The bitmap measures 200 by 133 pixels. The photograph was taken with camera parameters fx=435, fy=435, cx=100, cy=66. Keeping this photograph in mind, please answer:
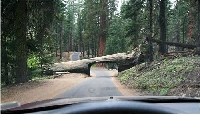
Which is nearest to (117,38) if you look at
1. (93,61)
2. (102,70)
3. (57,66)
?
(102,70)

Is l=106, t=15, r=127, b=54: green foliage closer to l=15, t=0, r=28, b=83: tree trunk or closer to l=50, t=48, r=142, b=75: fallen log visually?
l=50, t=48, r=142, b=75: fallen log

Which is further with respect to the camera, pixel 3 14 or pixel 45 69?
pixel 45 69

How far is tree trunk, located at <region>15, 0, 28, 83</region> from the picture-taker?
1273cm

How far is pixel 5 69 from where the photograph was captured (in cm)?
1477

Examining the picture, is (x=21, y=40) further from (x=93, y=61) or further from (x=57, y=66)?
(x=93, y=61)

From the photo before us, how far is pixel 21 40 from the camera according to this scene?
13.2 meters

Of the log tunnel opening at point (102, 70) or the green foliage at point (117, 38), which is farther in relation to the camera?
the green foliage at point (117, 38)

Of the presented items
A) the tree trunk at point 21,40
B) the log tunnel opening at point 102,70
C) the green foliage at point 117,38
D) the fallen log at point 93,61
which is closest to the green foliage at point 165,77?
the tree trunk at point 21,40

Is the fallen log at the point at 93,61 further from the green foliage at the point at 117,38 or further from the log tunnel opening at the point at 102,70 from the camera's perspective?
the green foliage at the point at 117,38

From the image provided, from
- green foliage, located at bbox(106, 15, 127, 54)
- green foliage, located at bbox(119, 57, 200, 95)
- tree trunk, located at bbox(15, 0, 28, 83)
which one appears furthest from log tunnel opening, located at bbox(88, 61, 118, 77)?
green foliage, located at bbox(119, 57, 200, 95)

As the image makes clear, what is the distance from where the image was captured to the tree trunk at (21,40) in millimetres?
12727
